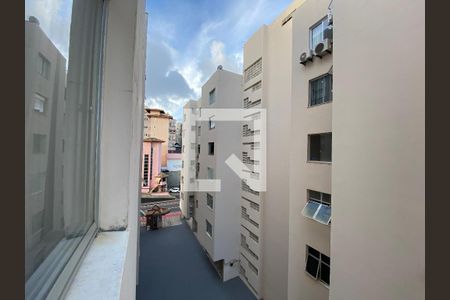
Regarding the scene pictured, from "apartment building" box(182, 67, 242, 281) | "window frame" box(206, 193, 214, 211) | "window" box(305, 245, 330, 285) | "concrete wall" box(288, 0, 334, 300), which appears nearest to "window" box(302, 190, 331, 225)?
"concrete wall" box(288, 0, 334, 300)

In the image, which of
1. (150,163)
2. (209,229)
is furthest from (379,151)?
(150,163)

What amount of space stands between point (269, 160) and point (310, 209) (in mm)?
2282

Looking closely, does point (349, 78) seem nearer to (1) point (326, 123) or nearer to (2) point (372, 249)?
(1) point (326, 123)

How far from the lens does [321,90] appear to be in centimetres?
416

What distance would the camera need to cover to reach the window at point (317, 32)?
4160 millimetres

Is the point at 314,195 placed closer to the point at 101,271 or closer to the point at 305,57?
the point at 305,57

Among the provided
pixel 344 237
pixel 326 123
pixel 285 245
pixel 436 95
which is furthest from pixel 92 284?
pixel 285 245

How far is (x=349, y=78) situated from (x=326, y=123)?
3.82ft

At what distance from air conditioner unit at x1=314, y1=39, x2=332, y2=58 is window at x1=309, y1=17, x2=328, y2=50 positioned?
12.9 inches

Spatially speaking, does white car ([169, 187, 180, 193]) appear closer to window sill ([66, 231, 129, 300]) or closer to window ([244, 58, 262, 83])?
window ([244, 58, 262, 83])

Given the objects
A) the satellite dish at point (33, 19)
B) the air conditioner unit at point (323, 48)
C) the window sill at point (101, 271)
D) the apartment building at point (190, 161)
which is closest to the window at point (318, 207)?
the air conditioner unit at point (323, 48)

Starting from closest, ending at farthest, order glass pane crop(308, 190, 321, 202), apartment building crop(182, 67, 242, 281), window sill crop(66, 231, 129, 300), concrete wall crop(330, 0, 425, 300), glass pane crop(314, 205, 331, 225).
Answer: window sill crop(66, 231, 129, 300)
concrete wall crop(330, 0, 425, 300)
glass pane crop(314, 205, 331, 225)
glass pane crop(308, 190, 321, 202)
apartment building crop(182, 67, 242, 281)

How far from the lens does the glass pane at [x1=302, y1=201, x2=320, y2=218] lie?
4.00 meters

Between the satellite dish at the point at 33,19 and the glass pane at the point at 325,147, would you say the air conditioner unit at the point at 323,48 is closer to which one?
the glass pane at the point at 325,147
